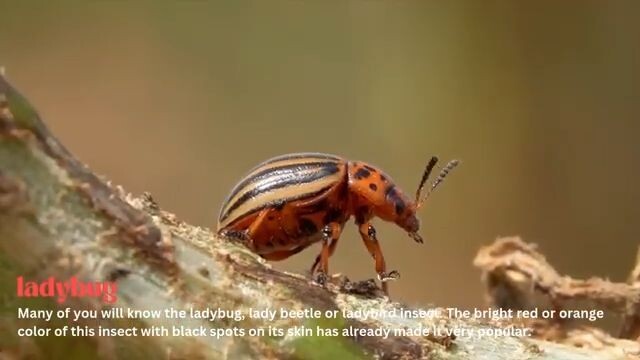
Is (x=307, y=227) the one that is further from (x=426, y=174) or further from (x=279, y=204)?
(x=426, y=174)

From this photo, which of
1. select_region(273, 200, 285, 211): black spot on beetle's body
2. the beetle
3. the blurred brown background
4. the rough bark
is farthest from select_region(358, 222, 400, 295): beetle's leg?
the blurred brown background

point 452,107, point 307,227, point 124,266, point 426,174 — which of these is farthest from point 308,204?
point 452,107

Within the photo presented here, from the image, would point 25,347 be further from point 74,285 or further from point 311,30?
point 311,30

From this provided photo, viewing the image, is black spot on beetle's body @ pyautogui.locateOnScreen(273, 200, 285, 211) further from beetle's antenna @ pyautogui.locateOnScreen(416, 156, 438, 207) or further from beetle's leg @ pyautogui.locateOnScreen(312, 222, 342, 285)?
beetle's antenna @ pyautogui.locateOnScreen(416, 156, 438, 207)

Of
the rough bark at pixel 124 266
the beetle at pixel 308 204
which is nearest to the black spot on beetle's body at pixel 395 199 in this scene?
the beetle at pixel 308 204

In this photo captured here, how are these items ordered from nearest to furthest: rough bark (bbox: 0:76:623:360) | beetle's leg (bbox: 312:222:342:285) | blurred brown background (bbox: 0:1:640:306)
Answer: rough bark (bbox: 0:76:623:360) < beetle's leg (bbox: 312:222:342:285) < blurred brown background (bbox: 0:1:640:306)

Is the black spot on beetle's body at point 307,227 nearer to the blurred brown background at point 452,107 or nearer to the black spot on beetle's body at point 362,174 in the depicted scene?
the black spot on beetle's body at point 362,174
